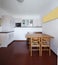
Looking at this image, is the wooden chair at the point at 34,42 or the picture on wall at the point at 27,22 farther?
the picture on wall at the point at 27,22

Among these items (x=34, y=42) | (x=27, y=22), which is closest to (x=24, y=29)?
(x=27, y=22)

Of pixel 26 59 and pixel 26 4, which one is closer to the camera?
pixel 26 59

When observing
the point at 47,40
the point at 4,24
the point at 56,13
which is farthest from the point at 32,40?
the point at 4,24

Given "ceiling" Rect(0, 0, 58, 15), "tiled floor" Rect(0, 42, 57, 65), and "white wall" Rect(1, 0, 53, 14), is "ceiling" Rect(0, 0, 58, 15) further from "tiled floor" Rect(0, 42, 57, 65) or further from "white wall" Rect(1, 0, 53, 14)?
"tiled floor" Rect(0, 42, 57, 65)

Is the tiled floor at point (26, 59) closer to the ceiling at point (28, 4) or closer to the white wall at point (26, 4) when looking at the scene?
the ceiling at point (28, 4)

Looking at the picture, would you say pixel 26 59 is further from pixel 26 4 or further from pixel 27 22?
pixel 27 22

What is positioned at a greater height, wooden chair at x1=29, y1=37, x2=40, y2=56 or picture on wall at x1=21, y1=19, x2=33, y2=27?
picture on wall at x1=21, y1=19, x2=33, y2=27

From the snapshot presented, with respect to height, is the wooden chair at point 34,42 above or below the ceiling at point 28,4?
below

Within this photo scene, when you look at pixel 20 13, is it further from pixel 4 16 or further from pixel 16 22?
pixel 4 16

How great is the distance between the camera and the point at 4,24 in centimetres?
866

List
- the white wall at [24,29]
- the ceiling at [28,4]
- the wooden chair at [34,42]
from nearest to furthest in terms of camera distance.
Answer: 1. the wooden chair at [34,42]
2. the ceiling at [28,4]
3. the white wall at [24,29]

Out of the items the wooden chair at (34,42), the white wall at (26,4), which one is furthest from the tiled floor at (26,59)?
the white wall at (26,4)

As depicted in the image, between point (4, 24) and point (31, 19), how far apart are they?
2.53 meters

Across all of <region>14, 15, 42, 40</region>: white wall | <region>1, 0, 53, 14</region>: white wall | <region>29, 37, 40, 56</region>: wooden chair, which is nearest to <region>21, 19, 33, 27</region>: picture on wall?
<region>14, 15, 42, 40</region>: white wall
